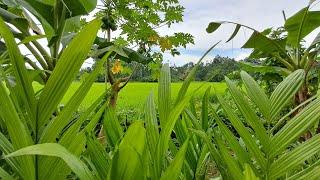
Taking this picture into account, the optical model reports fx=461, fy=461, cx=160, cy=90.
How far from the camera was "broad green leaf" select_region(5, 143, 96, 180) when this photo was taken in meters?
0.30

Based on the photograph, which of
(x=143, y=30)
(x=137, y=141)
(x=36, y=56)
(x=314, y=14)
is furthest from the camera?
(x=143, y=30)

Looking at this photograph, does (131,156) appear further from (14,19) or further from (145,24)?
(145,24)

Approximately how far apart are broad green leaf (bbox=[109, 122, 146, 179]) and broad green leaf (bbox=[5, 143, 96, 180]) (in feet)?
0.07

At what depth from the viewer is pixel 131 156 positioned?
0.33 metres

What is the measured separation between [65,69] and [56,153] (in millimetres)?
83

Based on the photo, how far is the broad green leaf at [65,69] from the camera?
14.3 inches

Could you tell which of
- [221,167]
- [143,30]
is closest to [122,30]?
[143,30]

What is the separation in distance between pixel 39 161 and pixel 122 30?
1965mm

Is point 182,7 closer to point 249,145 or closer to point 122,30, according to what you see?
point 122,30

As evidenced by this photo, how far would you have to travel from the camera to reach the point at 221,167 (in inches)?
18.2

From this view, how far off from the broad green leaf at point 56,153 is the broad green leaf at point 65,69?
0.21 ft

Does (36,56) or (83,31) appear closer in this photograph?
(83,31)

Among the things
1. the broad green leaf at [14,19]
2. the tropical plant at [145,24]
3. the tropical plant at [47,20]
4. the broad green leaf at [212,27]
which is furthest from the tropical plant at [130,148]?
the tropical plant at [145,24]

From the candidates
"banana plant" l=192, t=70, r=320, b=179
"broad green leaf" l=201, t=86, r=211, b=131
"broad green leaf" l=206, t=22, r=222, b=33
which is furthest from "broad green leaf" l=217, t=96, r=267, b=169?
"broad green leaf" l=206, t=22, r=222, b=33
